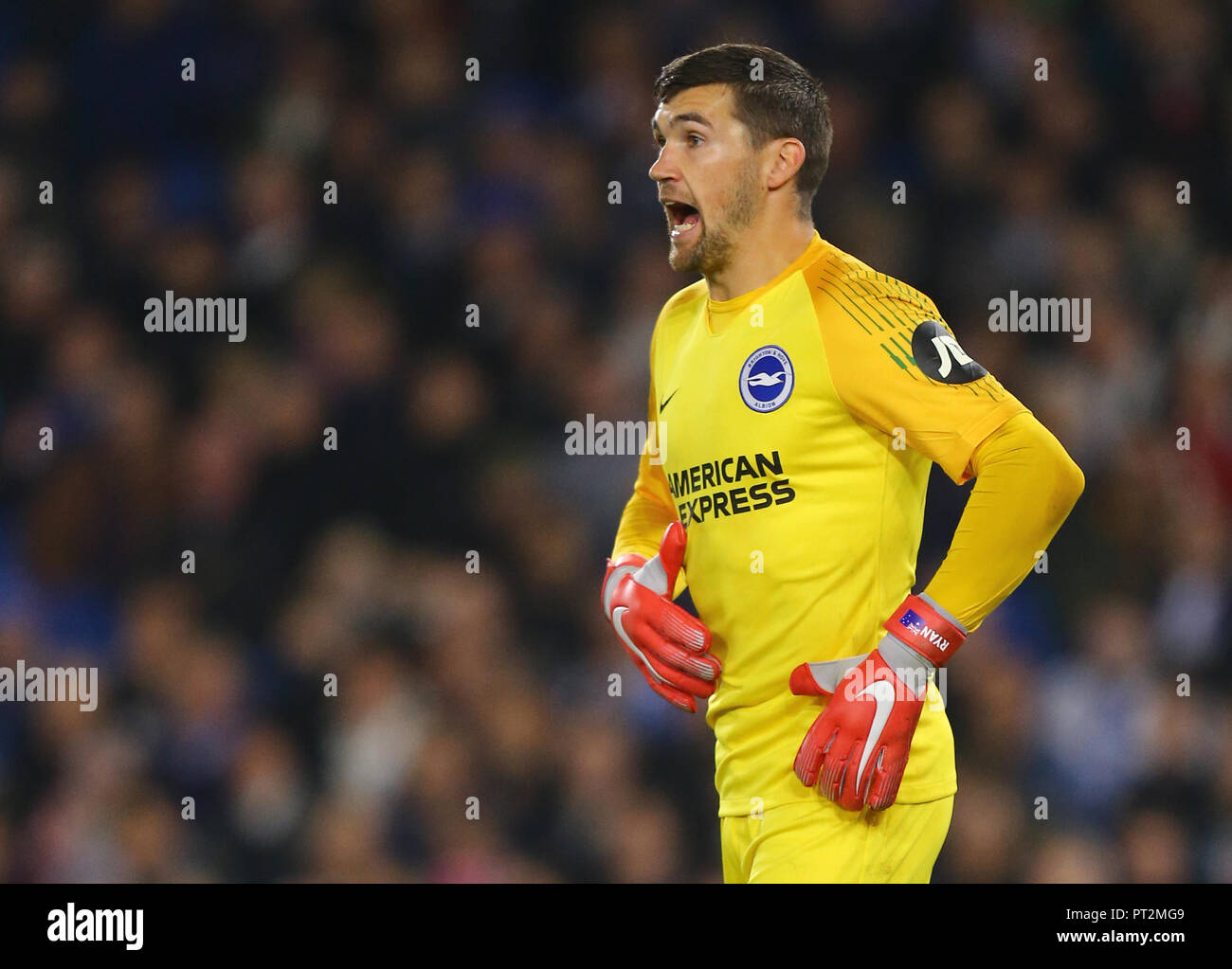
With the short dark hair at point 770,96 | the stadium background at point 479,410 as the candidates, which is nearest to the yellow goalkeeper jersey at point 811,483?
the short dark hair at point 770,96

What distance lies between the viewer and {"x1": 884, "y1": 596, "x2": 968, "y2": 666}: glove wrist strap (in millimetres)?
2672

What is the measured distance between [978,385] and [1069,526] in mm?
2813

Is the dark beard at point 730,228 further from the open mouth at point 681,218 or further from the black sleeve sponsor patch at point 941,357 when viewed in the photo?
the black sleeve sponsor patch at point 941,357

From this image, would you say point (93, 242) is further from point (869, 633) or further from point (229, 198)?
point (869, 633)

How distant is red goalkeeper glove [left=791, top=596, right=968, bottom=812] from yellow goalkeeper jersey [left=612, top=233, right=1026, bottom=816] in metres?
0.12

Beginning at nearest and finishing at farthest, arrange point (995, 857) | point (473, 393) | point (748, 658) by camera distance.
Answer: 1. point (748, 658)
2. point (995, 857)
3. point (473, 393)

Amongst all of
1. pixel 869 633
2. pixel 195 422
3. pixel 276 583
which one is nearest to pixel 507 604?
pixel 276 583

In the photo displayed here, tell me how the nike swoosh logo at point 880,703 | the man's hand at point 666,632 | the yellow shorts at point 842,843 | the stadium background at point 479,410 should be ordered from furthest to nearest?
the stadium background at point 479,410 → the man's hand at point 666,632 → the yellow shorts at point 842,843 → the nike swoosh logo at point 880,703

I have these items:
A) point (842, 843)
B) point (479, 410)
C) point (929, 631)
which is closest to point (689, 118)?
point (929, 631)

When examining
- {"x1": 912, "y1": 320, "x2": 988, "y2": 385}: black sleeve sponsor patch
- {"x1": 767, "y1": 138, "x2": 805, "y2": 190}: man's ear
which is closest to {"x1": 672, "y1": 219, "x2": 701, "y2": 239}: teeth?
{"x1": 767, "y1": 138, "x2": 805, "y2": 190}: man's ear

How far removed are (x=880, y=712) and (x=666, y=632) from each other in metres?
0.50

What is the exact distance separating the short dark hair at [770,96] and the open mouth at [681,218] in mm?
179

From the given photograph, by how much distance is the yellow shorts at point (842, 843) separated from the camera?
109 inches

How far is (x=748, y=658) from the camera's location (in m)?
2.92
